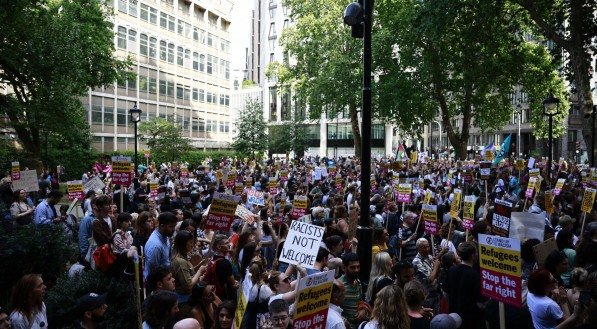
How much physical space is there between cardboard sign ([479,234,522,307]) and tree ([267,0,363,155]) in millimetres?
36008

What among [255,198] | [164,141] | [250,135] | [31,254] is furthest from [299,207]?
[250,135]

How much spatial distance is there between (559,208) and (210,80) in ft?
217

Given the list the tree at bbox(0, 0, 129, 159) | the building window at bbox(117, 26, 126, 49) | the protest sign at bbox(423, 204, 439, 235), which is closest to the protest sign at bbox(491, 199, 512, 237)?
the protest sign at bbox(423, 204, 439, 235)

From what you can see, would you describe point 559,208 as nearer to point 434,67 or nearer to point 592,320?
Answer: point 592,320

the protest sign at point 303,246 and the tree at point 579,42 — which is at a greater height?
the tree at point 579,42

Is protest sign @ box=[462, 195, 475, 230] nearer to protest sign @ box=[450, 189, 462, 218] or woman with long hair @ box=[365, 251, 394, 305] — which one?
protest sign @ box=[450, 189, 462, 218]

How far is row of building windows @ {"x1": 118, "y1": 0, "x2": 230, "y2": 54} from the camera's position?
6034 centimetres

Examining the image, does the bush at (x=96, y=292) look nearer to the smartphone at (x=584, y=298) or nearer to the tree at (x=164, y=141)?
the smartphone at (x=584, y=298)

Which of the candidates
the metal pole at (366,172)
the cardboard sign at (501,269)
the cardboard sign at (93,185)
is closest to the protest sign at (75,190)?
the cardboard sign at (93,185)

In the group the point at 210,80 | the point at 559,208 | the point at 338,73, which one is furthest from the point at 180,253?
the point at 210,80

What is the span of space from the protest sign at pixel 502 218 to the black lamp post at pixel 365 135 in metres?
2.64

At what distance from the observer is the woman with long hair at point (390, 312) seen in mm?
5012

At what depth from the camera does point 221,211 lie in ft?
31.4

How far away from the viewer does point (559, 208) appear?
15789 millimetres
